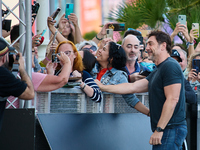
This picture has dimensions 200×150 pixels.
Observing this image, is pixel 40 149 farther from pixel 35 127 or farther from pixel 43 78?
pixel 43 78

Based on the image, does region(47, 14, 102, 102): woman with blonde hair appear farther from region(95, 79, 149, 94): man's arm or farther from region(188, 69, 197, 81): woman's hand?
region(188, 69, 197, 81): woman's hand

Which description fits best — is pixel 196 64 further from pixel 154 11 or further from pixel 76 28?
pixel 154 11

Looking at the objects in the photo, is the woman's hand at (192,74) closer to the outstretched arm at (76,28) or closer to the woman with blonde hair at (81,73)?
the outstretched arm at (76,28)

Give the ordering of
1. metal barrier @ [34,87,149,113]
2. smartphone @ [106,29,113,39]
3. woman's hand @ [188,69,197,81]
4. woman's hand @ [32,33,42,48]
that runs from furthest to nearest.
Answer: smartphone @ [106,29,113,39]
woman's hand @ [188,69,197,81]
woman's hand @ [32,33,42,48]
metal barrier @ [34,87,149,113]

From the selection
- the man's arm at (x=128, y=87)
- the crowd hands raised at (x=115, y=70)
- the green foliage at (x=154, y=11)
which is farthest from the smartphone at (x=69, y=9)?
the green foliage at (x=154, y=11)

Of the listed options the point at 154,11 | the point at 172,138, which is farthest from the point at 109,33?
the point at 154,11

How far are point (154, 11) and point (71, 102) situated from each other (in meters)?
6.85

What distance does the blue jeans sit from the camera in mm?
4180

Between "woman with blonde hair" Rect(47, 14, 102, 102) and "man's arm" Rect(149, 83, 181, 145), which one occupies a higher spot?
"woman with blonde hair" Rect(47, 14, 102, 102)

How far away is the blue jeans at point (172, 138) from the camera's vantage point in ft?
13.7

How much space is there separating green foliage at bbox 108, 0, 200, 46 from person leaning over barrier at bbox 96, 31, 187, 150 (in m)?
6.76

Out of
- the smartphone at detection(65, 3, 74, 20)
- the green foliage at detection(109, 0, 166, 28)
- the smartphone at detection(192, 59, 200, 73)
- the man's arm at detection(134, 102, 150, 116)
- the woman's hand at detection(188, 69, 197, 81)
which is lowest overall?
the man's arm at detection(134, 102, 150, 116)

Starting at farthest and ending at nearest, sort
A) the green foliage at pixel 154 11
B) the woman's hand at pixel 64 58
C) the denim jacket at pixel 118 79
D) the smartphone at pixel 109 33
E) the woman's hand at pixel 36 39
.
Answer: the green foliage at pixel 154 11, the smartphone at pixel 109 33, the woman's hand at pixel 36 39, the denim jacket at pixel 118 79, the woman's hand at pixel 64 58

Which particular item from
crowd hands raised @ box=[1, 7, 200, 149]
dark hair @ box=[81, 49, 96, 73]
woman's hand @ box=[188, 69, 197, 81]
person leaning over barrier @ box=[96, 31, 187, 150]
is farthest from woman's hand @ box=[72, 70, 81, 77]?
woman's hand @ box=[188, 69, 197, 81]
